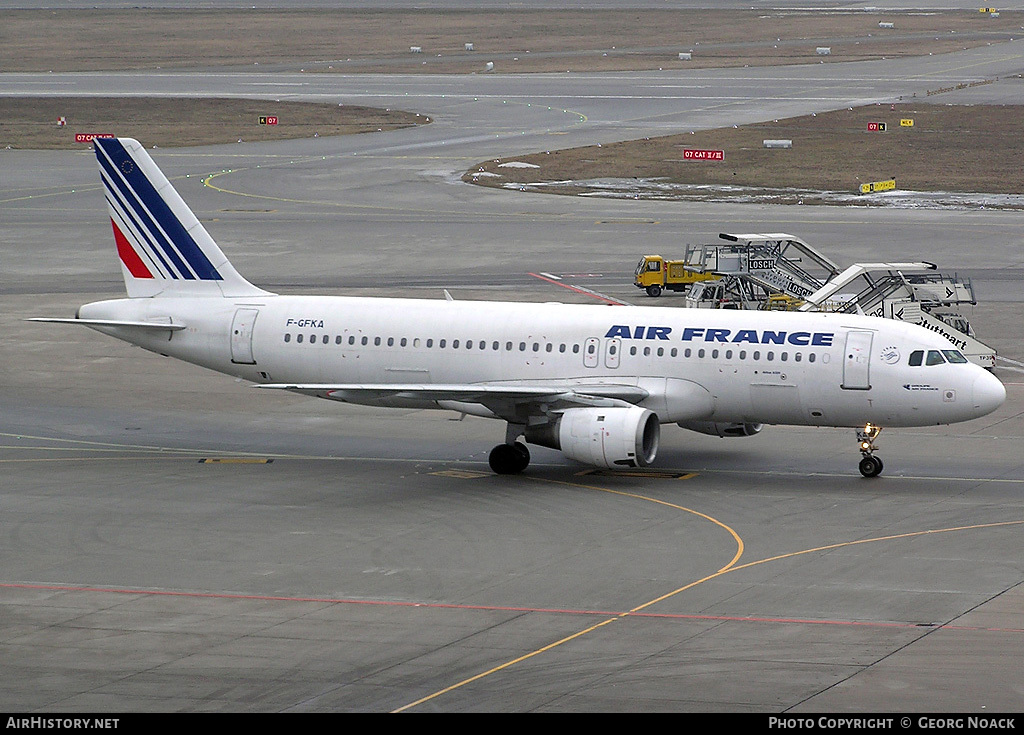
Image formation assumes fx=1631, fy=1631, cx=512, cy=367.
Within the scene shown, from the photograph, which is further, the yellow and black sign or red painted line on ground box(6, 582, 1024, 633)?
the yellow and black sign

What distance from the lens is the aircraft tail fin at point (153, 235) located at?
51125mm

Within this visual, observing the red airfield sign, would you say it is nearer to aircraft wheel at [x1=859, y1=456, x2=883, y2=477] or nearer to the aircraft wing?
the aircraft wing

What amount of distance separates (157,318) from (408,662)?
77.5ft

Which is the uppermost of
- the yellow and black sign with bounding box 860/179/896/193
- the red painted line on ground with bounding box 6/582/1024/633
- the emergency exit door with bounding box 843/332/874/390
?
the yellow and black sign with bounding box 860/179/896/193

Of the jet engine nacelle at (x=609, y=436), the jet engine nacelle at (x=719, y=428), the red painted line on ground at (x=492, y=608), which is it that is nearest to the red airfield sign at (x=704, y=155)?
the jet engine nacelle at (x=719, y=428)

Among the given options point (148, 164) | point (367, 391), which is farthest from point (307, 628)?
point (148, 164)

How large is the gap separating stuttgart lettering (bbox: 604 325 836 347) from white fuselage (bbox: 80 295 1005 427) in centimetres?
4

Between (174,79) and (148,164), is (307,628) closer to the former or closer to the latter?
(148,164)

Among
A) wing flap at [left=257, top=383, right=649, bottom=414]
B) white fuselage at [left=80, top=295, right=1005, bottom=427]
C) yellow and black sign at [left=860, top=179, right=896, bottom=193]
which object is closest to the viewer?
white fuselage at [left=80, top=295, right=1005, bottom=427]

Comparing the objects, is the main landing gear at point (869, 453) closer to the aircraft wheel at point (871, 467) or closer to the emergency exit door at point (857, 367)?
the aircraft wheel at point (871, 467)

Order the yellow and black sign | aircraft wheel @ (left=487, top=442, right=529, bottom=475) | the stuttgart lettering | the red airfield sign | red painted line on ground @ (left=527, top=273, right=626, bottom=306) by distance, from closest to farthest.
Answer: the stuttgart lettering
aircraft wheel @ (left=487, top=442, right=529, bottom=475)
red painted line on ground @ (left=527, top=273, right=626, bottom=306)
the yellow and black sign
the red airfield sign

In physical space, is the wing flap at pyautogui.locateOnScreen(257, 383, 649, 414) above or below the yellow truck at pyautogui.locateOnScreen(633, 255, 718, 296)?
below

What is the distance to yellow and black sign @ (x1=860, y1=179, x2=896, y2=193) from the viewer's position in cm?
10519

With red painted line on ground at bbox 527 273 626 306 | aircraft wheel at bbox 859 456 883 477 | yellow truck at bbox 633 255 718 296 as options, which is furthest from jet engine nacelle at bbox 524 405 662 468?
yellow truck at bbox 633 255 718 296
